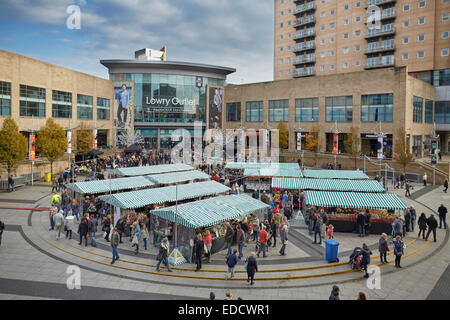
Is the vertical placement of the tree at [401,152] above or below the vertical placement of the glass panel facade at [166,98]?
below

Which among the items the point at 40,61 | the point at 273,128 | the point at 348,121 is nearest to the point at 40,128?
the point at 40,61

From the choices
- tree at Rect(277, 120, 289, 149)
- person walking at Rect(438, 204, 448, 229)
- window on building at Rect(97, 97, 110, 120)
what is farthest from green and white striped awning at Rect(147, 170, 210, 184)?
window on building at Rect(97, 97, 110, 120)

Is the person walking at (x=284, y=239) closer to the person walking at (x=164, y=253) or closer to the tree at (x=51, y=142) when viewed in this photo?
the person walking at (x=164, y=253)

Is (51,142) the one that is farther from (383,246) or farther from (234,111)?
(234,111)

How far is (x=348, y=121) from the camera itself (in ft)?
157

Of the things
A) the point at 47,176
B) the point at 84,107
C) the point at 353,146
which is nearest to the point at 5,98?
the point at 47,176

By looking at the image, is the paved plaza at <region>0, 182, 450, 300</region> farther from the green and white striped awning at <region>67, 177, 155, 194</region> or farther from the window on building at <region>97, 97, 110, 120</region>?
the window on building at <region>97, 97, 110, 120</region>

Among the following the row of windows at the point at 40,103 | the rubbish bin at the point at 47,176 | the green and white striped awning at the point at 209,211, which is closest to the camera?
the green and white striped awning at the point at 209,211

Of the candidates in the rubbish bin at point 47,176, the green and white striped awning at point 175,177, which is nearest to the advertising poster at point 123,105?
the rubbish bin at point 47,176

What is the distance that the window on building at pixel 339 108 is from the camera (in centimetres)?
4759

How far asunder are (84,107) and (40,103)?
10.2 metres

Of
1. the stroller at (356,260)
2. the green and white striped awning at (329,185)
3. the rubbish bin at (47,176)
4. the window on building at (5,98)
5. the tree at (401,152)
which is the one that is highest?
the window on building at (5,98)

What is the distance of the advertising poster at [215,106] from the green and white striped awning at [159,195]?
4417 centimetres

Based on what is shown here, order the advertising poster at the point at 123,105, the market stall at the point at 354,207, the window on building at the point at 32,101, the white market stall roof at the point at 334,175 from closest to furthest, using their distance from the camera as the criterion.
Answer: the market stall at the point at 354,207
the white market stall roof at the point at 334,175
the window on building at the point at 32,101
the advertising poster at the point at 123,105
